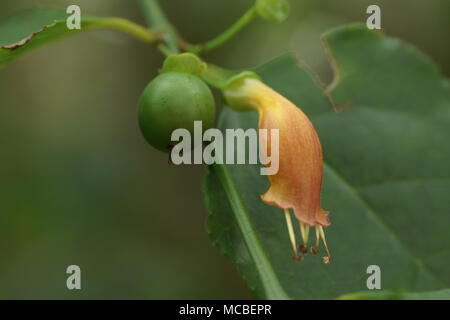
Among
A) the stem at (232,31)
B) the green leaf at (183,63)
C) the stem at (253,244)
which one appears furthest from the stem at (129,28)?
the stem at (253,244)

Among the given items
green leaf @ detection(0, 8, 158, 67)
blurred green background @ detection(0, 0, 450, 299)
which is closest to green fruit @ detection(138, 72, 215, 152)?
green leaf @ detection(0, 8, 158, 67)

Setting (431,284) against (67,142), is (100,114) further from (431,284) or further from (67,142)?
(431,284)

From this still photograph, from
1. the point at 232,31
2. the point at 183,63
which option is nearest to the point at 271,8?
the point at 232,31

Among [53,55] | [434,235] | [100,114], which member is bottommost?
[434,235]
